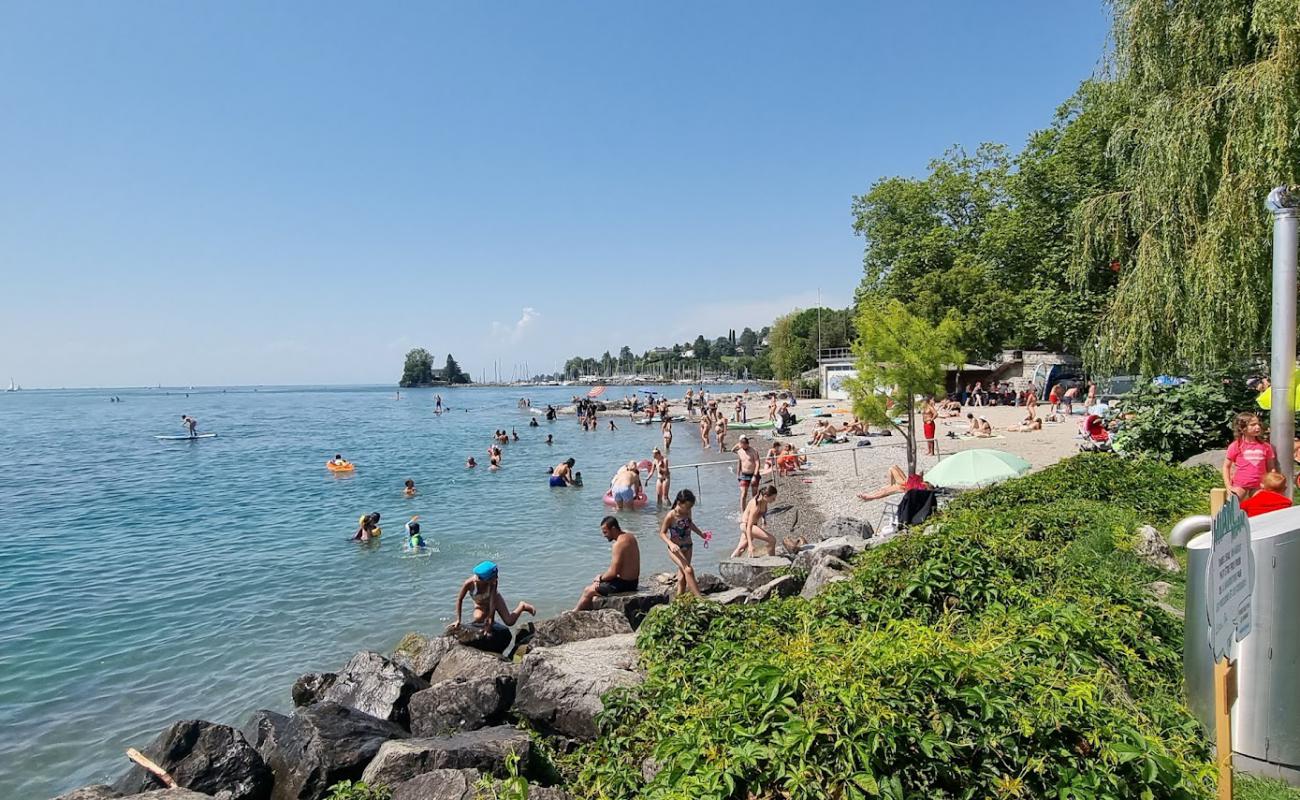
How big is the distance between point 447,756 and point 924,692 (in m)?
3.52

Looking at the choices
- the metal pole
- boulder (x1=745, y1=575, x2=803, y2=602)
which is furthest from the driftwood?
the metal pole

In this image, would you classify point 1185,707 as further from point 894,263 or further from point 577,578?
point 894,263

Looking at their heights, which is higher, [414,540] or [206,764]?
[206,764]

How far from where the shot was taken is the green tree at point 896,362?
17.0 meters

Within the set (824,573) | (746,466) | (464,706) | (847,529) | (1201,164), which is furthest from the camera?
(746,466)

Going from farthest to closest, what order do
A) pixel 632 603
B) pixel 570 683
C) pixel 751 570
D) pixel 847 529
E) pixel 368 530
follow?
pixel 368 530
pixel 847 529
pixel 751 570
pixel 632 603
pixel 570 683

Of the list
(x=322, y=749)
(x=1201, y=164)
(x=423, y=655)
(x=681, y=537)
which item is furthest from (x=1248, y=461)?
(x=322, y=749)

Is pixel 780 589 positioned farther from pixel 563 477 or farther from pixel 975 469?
pixel 563 477

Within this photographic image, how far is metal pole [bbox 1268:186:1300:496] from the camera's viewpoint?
29.3 ft

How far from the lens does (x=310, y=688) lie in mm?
8672

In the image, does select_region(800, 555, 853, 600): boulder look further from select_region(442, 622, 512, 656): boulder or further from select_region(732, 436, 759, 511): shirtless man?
select_region(732, 436, 759, 511): shirtless man

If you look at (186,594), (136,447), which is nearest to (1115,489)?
(186,594)

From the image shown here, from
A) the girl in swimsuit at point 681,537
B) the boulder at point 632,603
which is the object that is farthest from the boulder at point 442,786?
the girl in swimsuit at point 681,537

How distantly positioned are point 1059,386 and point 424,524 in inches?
1317
